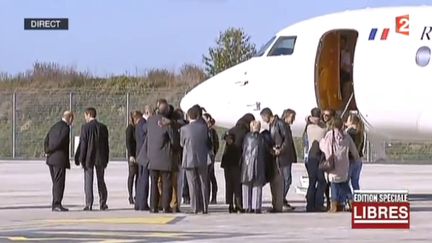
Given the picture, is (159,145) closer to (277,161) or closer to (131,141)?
(277,161)

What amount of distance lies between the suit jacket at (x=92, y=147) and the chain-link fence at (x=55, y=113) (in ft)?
82.4

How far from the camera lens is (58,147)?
73.0 ft

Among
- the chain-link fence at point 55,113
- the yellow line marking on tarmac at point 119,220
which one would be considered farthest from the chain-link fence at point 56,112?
the yellow line marking on tarmac at point 119,220

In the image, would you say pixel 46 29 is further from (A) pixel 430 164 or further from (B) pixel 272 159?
(A) pixel 430 164

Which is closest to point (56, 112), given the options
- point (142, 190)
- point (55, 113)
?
point (55, 113)

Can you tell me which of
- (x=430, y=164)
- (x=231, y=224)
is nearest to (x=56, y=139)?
(x=231, y=224)

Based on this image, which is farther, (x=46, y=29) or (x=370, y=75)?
(x=46, y=29)

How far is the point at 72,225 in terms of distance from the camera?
64.7ft

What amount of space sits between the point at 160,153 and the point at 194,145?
2.16 feet

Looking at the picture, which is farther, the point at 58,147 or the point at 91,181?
the point at 91,181

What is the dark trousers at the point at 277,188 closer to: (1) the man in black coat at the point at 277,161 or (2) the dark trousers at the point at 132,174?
(1) the man in black coat at the point at 277,161

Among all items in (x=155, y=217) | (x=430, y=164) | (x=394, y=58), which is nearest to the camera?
(x=155, y=217)

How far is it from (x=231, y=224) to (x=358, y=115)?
207 inches

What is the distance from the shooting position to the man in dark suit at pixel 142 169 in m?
22.1
